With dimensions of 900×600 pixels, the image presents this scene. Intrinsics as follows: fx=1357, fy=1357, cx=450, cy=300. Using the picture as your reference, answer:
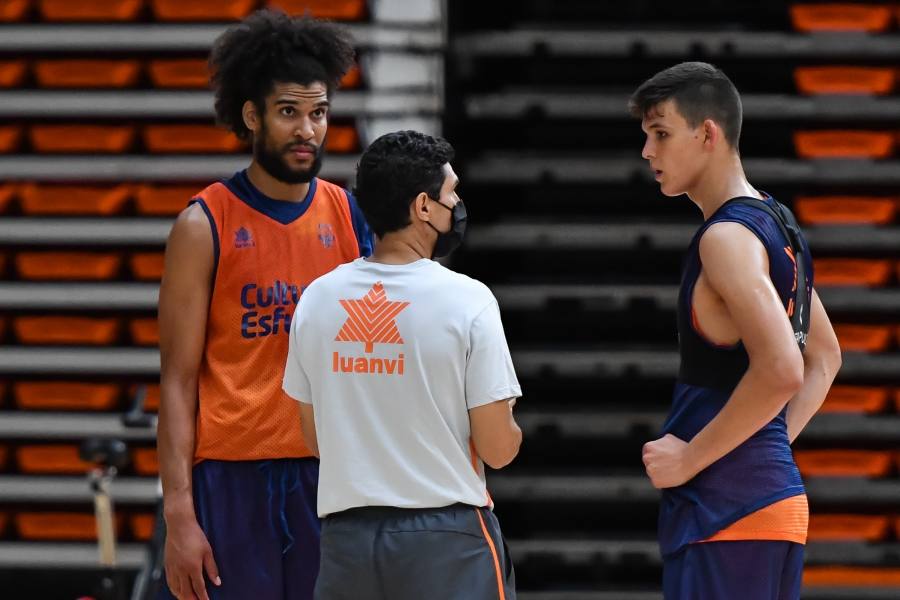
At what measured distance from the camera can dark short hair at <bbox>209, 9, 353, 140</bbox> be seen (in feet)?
10.8

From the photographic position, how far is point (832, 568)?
5.62 metres

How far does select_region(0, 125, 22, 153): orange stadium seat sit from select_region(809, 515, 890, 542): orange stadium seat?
3803 millimetres

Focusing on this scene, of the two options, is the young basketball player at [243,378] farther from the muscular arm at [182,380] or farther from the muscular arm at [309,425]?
the muscular arm at [309,425]

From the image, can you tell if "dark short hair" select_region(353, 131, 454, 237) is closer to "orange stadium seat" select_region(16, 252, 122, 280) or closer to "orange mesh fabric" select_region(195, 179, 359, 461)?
"orange mesh fabric" select_region(195, 179, 359, 461)

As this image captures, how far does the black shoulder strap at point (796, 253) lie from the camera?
2797mm

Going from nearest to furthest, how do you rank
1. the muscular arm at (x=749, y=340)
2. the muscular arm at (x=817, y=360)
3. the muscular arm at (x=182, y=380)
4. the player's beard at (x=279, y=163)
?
the muscular arm at (x=749, y=340)
the muscular arm at (x=817, y=360)
the muscular arm at (x=182, y=380)
the player's beard at (x=279, y=163)

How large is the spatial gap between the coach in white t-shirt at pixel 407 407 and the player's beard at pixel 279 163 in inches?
19.8

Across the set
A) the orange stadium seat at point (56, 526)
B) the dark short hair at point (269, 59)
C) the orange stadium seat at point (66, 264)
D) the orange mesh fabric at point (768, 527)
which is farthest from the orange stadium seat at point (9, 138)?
the orange mesh fabric at point (768, 527)

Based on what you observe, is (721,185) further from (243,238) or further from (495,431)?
(243,238)

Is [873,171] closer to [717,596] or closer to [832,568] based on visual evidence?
[832,568]

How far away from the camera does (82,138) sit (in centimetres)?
599

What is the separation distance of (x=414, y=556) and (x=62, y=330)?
144 inches

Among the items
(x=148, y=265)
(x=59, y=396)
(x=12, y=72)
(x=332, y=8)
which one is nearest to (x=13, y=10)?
(x=12, y=72)

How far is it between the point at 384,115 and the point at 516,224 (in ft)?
2.40
